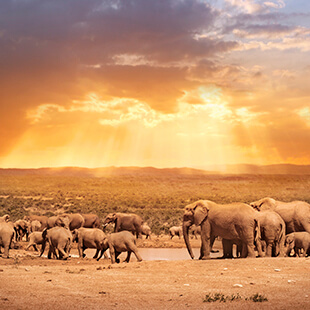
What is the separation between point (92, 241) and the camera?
2309cm

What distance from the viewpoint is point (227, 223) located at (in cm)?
1853

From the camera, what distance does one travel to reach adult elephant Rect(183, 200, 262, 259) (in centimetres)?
1823

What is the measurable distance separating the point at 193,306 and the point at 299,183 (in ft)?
455

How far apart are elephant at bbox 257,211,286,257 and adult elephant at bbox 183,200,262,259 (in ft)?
2.27

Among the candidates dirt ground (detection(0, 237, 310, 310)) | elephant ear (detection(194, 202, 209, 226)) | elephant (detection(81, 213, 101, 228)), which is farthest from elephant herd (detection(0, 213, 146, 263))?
elephant ear (detection(194, 202, 209, 226))

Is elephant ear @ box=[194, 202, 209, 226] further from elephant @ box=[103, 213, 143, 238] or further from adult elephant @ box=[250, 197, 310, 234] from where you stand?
elephant @ box=[103, 213, 143, 238]

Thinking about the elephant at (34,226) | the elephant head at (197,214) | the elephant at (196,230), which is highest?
the elephant head at (197,214)

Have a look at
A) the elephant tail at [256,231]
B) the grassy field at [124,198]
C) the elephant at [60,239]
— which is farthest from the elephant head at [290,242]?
the grassy field at [124,198]

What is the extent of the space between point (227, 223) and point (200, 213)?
1.15 m

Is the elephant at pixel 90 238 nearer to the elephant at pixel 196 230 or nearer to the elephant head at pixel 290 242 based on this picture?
the elephant head at pixel 290 242

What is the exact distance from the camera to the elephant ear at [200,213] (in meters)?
19.2

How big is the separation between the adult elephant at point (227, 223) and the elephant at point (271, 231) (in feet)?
→ 2.27

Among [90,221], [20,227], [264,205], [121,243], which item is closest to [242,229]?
[121,243]

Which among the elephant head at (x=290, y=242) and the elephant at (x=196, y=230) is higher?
the elephant head at (x=290, y=242)
